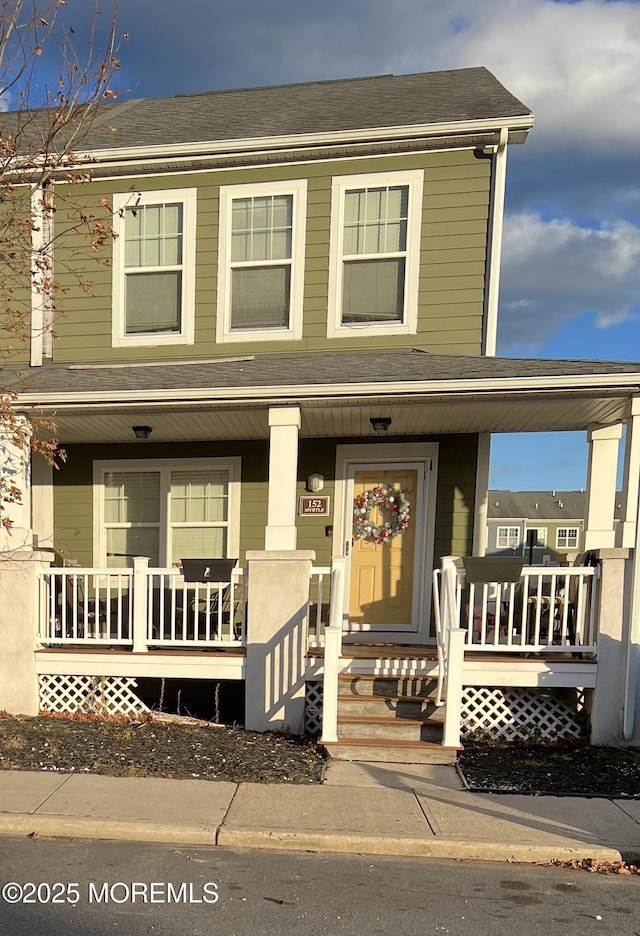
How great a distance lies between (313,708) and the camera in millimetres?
6359

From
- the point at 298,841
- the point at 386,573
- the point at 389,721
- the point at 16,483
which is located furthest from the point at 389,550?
the point at 16,483

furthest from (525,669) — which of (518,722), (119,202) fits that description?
(119,202)

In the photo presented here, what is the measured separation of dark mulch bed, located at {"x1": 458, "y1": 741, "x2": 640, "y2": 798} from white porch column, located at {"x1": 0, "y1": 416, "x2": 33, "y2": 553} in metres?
4.98

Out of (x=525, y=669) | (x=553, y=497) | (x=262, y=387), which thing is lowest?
(x=553, y=497)

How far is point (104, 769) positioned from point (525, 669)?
3.87m

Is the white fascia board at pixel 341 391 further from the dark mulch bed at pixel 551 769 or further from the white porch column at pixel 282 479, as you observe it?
the dark mulch bed at pixel 551 769

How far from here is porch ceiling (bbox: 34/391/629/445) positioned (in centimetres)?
641

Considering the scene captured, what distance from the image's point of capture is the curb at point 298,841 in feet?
12.6

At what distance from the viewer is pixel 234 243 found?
7.89 metres

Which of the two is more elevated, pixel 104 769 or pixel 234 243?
pixel 234 243

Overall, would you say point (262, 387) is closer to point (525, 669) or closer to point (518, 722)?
point (525, 669)

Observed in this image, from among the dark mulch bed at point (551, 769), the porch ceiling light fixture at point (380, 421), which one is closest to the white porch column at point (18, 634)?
the porch ceiling light fixture at point (380, 421)

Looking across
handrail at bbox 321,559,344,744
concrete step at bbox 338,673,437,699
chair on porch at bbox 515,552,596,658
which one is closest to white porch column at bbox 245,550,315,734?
concrete step at bbox 338,673,437,699

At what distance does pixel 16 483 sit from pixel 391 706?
Answer: 4.49 metres
